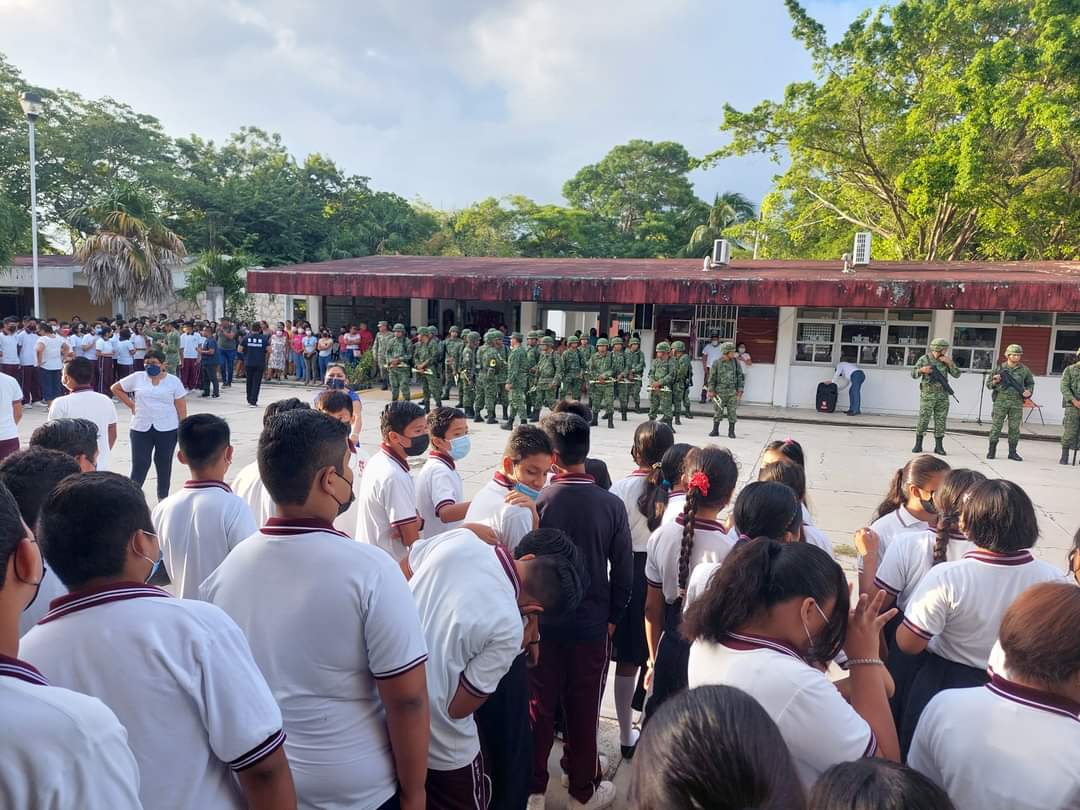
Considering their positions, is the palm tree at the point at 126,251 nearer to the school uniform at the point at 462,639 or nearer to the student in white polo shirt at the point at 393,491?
the student in white polo shirt at the point at 393,491

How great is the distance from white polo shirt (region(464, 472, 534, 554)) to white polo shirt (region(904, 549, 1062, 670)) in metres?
1.35

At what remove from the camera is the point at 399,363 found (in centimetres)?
1277

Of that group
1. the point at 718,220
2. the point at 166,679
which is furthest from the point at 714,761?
the point at 718,220

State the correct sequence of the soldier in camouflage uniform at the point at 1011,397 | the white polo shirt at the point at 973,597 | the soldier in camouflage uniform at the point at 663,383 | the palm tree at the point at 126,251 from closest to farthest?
the white polo shirt at the point at 973,597
the soldier in camouflage uniform at the point at 1011,397
the soldier in camouflage uniform at the point at 663,383
the palm tree at the point at 126,251

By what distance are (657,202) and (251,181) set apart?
68.2 ft

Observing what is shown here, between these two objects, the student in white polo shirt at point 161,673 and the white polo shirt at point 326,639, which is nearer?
the student in white polo shirt at point 161,673

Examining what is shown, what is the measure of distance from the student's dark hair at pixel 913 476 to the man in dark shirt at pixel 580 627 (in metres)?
1.30

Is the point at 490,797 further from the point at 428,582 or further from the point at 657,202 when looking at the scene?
the point at 657,202

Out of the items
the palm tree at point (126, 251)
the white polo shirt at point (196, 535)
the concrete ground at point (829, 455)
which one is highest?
the palm tree at point (126, 251)

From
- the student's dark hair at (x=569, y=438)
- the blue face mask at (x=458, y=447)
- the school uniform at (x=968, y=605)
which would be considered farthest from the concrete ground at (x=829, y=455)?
the school uniform at (x=968, y=605)

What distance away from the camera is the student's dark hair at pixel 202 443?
301cm

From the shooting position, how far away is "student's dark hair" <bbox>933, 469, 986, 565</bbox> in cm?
256

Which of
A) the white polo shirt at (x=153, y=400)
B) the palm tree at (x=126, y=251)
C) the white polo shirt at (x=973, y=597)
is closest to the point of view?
the white polo shirt at (x=973, y=597)

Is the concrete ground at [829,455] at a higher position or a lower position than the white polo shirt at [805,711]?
lower
